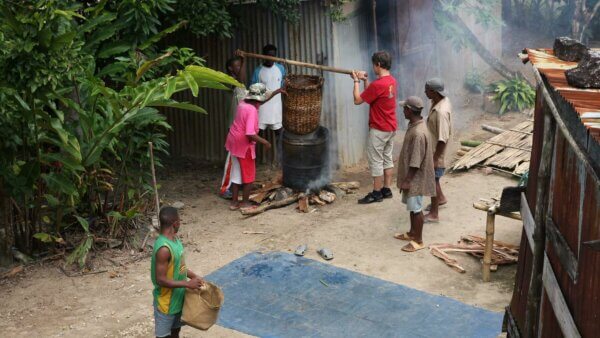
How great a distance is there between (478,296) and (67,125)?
462cm

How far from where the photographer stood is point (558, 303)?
4.53m

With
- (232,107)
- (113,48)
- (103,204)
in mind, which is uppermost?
(113,48)

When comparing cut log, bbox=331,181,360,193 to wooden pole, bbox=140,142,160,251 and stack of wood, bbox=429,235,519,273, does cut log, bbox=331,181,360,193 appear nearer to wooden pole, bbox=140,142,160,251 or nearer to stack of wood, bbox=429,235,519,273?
stack of wood, bbox=429,235,519,273

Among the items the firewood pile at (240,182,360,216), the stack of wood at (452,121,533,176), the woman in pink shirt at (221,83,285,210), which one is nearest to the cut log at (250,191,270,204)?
the firewood pile at (240,182,360,216)

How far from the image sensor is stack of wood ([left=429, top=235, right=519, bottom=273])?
27.3 feet

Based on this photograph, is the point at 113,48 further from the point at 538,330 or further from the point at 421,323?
the point at 538,330

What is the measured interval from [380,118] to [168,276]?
4.94 m

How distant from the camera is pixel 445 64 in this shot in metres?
14.7

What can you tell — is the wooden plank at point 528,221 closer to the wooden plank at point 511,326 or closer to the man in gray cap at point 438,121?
the wooden plank at point 511,326

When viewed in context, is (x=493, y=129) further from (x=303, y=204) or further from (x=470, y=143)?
(x=303, y=204)

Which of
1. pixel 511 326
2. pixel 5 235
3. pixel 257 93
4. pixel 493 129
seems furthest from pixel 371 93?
pixel 5 235

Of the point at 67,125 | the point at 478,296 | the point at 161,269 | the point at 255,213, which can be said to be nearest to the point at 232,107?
the point at 255,213

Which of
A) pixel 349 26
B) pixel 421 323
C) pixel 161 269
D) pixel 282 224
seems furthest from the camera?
pixel 349 26

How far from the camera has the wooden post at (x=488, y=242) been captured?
7.82 meters
